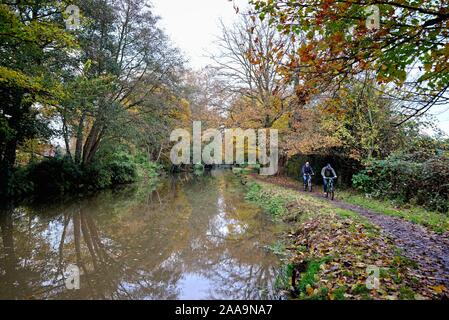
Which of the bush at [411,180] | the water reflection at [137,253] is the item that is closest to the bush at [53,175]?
the water reflection at [137,253]

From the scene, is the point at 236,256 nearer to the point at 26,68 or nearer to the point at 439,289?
the point at 439,289

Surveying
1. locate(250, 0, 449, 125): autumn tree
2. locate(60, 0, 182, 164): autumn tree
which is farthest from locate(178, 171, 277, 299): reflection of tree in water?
locate(60, 0, 182, 164): autumn tree

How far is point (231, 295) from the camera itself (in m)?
4.97

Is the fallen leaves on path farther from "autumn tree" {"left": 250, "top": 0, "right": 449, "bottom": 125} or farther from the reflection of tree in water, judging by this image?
"autumn tree" {"left": 250, "top": 0, "right": 449, "bottom": 125}

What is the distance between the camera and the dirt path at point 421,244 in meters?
4.53

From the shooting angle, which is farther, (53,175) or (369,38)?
(53,175)

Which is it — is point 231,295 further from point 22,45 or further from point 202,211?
point 22,45

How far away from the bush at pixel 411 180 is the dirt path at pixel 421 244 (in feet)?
7.47

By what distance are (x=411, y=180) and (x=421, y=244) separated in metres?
5.57

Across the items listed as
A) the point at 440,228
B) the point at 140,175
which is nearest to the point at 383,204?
the point at 440,228

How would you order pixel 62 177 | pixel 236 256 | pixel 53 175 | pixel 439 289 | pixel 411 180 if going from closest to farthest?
1. pixel 439 289
2. pixel 236 256
3. pixel 411 180
4. pixel 53 175
5. pixel 62 177

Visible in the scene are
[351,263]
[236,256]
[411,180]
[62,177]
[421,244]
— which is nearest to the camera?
[351,263]

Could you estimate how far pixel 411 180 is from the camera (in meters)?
10.7

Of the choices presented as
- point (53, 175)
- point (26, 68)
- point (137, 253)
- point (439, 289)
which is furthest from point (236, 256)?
point (53, 175)
